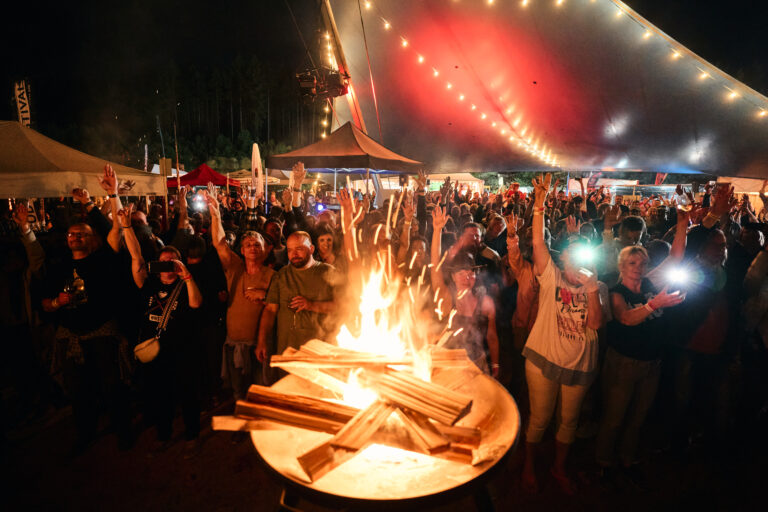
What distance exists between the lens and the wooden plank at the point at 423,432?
1.95 m

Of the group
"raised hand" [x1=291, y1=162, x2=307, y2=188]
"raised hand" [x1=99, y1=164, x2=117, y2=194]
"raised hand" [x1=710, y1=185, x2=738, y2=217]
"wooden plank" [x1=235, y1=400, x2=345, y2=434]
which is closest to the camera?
"wooden plank" [x1=235, y1=400, x2=345, y2=434]

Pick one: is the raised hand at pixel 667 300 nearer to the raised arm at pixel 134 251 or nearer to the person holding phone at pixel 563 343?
the person holding phone at pixel 563 343

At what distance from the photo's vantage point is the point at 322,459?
1853mm

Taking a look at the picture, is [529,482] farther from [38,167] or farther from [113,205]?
[38,167]

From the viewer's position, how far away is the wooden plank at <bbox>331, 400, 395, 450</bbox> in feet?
6.26

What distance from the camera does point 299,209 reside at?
695 centimetres

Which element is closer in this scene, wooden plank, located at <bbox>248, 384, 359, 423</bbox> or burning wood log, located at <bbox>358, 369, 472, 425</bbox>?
burning wood log, located at <bbox>358, 369, 472, 425</bbox>

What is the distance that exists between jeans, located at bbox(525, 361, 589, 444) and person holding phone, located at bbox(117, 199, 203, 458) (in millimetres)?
3015

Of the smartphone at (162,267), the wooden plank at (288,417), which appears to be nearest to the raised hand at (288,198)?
the smartphone at (162,267)

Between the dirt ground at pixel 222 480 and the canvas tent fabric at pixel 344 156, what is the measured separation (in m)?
4.75

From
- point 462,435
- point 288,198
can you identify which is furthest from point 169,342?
point 288,198

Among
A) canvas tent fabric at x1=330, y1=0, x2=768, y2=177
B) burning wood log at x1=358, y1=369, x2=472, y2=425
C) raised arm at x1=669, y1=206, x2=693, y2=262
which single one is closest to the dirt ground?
burning wood log at x1=358, y1=369, x2=472, y2=425

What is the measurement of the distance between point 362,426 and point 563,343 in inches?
73.3

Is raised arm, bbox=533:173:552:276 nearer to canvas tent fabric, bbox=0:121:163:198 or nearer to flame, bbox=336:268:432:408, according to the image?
flame, bbox=336:268:432:408
